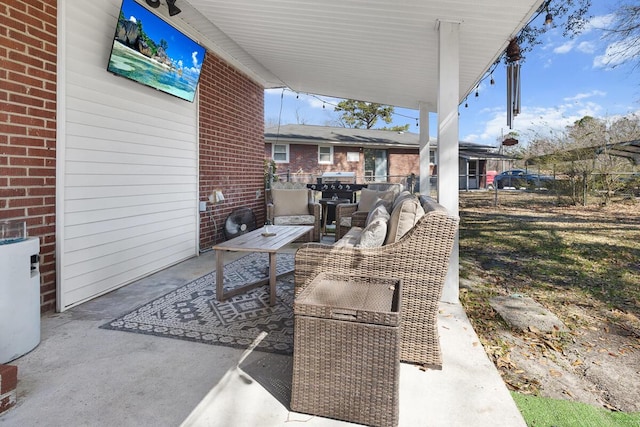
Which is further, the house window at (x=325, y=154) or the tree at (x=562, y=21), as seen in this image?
the house window at (x=325, y=154)

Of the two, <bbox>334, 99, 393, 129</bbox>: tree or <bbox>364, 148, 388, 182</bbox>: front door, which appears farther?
<bbox>334, 99, 393, 129</bbox>: tree

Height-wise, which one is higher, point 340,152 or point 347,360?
point 340,152

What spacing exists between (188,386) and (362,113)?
2277 centimetres

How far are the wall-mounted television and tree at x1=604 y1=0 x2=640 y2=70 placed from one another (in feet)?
24.6

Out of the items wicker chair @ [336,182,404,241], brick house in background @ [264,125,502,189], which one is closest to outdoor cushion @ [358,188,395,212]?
wicker chair @ [336,182,404,241]

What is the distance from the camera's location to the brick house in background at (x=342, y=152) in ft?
50.3

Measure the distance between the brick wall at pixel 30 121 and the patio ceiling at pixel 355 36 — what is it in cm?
154

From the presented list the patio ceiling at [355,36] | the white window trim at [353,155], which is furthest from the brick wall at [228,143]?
the white window trim at [353,155]

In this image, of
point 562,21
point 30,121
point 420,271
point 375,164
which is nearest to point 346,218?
point 420,271

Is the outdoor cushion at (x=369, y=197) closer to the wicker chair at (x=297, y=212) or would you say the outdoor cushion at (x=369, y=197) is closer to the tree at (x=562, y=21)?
the wicker chair at (x=297, y=212)

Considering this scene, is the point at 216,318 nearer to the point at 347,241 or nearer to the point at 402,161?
the point at 347,241

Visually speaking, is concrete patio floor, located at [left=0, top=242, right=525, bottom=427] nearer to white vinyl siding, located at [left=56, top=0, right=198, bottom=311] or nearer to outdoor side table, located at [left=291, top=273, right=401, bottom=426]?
outdoor side table, located at [left=291, top=273, right=401, bottom=426]

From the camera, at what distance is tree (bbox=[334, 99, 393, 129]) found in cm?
2265

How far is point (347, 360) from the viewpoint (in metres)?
1.67
